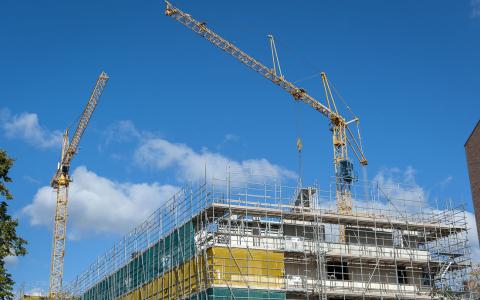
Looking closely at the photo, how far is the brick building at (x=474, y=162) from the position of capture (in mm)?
35156

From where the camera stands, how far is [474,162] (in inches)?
1427

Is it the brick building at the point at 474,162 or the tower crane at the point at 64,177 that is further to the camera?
the tower crane at the point at 64,177

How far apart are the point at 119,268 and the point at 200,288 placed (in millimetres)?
16329

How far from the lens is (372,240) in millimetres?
42938

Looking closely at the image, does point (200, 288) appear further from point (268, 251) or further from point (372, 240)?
point (372, 240)

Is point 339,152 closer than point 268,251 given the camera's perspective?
No

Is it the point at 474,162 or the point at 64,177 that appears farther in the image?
the point at 64,177

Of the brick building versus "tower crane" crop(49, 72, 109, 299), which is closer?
the brick building

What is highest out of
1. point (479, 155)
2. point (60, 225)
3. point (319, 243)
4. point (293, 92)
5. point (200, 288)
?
point (293, 92)

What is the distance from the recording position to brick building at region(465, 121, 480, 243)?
1384 inches

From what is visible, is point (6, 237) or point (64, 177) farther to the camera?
point (64, 177)

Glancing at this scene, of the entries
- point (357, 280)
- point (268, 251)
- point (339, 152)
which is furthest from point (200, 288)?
point (339, 152)

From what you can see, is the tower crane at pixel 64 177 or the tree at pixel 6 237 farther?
the tower crane at pixel 64 177

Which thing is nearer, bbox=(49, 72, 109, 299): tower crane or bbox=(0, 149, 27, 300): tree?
bbox=(0, 149, 27, 300): tree
